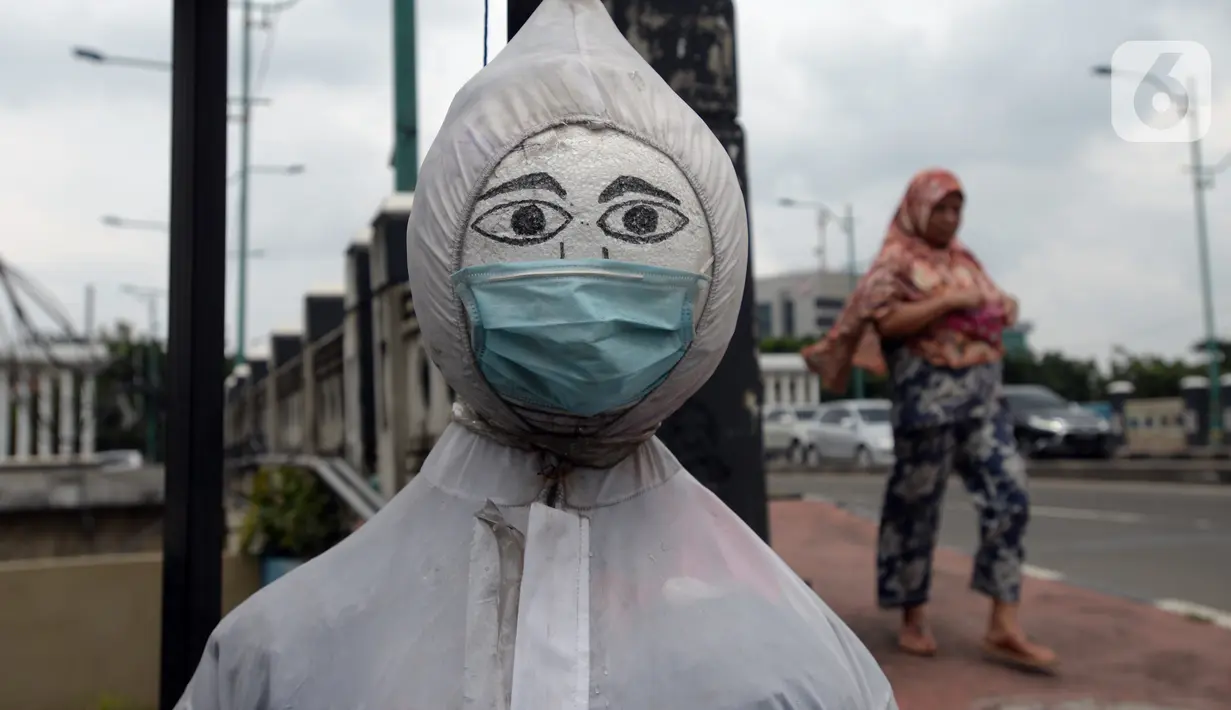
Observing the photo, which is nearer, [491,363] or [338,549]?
[491,363]

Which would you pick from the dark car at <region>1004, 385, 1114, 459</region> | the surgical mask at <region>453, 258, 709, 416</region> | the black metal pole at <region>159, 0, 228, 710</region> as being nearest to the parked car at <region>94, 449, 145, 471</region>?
the black metal pole at <region>159, 0, 228, 710</region>

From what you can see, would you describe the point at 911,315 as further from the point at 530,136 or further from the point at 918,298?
the point at 530,136

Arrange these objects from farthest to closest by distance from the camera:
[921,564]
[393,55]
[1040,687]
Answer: [393,55]
[921,564]
[1040,687]

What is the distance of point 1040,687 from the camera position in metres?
3.63

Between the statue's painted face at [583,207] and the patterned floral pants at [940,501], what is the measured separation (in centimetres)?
274

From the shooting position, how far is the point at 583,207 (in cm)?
130

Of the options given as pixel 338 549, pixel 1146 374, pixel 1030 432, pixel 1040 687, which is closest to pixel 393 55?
pixel 1040 687

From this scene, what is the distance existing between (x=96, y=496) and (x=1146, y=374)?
43.6m

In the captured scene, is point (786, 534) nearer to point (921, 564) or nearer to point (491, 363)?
point (921, 564)

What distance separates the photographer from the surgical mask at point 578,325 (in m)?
1.25

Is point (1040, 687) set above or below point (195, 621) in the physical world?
below

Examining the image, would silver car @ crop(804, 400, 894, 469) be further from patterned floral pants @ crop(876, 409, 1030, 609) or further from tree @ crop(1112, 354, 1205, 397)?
tree @ crop(1112, 354, 1205, 397)

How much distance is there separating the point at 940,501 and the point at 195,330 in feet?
A: 8.51

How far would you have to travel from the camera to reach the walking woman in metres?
3.80
